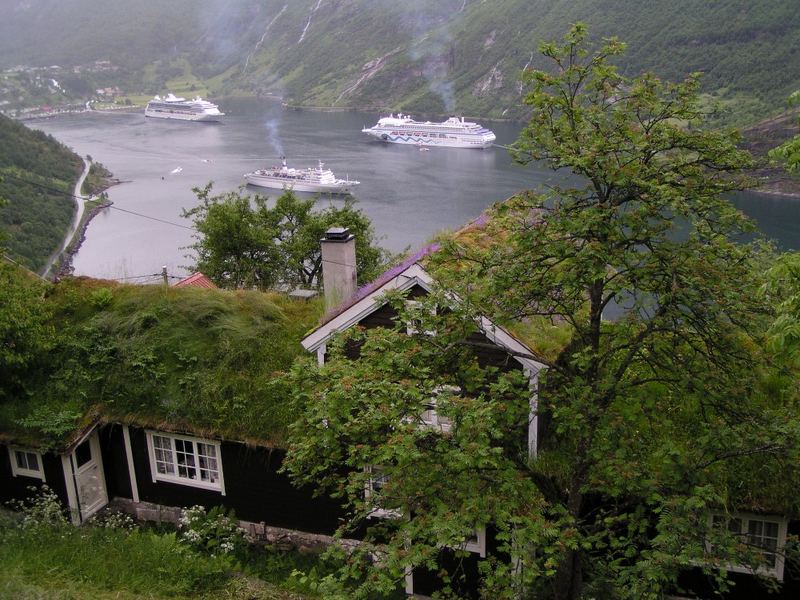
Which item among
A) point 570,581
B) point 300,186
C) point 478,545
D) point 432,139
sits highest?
point 570,581

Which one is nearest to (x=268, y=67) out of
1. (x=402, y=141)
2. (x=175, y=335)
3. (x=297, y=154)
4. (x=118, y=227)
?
(x=402, y=141)

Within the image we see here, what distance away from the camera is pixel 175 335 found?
977 centimetres

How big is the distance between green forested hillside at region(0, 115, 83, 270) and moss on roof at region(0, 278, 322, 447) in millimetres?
27243

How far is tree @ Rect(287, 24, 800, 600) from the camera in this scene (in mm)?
4746

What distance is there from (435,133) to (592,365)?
282 ft

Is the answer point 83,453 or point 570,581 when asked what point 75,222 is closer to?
point 83,453

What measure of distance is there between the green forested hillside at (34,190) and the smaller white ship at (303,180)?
15197 mm

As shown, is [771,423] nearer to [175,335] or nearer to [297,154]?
[175,335]

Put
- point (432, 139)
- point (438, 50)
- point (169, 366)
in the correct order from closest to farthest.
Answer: point (169, 366), point (432, 139), point (438, 50)

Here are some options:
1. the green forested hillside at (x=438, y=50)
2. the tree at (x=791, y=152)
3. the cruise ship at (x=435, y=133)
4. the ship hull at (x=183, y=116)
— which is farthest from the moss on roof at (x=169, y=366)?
the ship hull at (x=183, y=116)

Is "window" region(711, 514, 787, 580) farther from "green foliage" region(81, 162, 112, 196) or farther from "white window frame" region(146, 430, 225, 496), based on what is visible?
"green foliage" region(81, 162, 112, 196)

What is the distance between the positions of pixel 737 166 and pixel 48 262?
1719 inches

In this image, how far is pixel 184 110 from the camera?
113812 mm

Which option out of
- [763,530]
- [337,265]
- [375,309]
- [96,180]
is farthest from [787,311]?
[96,180]
